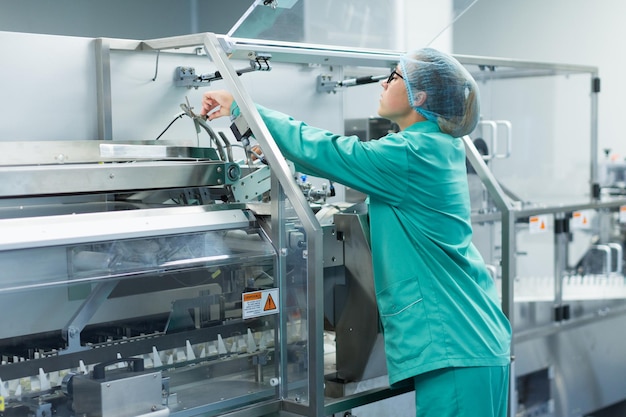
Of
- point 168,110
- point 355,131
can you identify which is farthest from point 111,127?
point 355,131

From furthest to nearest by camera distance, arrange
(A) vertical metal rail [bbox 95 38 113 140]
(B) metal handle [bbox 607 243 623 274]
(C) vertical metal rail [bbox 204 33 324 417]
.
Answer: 1. (B) metal handle [bbox 607 243 623 274]
2. (A) vertical metal rail [bbox 95 38 113 140]
3. (C) vertical metal rail [bbox 204 33 324 417]

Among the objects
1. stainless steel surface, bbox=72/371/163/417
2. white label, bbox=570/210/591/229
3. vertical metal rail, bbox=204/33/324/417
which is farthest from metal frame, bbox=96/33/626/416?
white label, bbox=570/210/591/229

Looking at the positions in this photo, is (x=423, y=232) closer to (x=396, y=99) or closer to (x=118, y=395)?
(x=396, y=99)

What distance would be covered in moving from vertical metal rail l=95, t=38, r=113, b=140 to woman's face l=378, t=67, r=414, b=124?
78 cm

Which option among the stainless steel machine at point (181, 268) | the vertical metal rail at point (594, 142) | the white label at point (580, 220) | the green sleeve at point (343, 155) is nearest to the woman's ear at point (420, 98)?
the green sleeve at point (343, 155)

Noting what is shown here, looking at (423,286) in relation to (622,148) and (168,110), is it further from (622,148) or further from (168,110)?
(622,148)

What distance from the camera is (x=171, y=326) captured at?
1.87 meters

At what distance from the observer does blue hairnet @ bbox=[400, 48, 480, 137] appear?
2090 mm

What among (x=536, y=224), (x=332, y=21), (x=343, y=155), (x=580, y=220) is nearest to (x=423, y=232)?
(x=343, y=155)

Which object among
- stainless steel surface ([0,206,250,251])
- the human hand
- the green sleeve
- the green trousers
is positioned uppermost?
the human hand

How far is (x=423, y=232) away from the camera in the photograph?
2037 mm

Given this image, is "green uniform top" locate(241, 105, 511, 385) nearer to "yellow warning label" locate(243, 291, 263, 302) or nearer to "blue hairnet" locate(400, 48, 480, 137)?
"blue hairnet" locate(400, 48, 480, 137)

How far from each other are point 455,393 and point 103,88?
1267 mm

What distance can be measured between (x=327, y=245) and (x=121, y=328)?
55 cm
